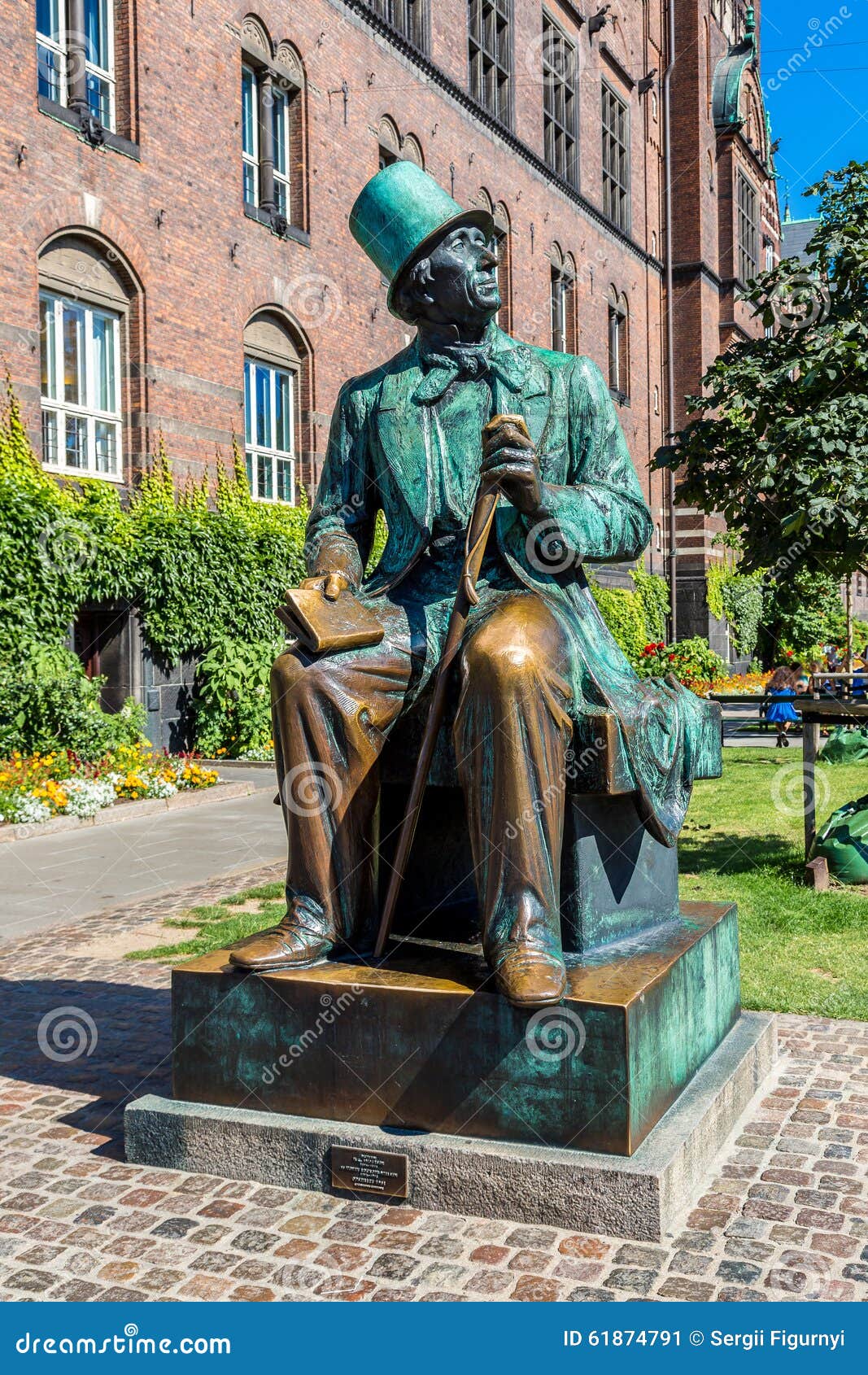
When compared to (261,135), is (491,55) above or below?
above

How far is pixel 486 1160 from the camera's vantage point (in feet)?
10.6

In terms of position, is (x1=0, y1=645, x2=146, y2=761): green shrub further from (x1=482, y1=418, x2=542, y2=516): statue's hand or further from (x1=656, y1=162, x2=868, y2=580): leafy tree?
(x1=482, y1=418, x2=542, y2=516): statue's hand

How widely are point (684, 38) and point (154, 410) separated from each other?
99.9 ft

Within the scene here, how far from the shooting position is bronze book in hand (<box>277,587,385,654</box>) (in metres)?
3.64

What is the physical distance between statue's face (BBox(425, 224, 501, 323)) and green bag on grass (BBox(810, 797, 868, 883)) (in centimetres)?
534

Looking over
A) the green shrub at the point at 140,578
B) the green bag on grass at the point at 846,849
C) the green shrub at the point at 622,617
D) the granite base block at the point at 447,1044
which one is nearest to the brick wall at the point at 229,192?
the green shrub at the point at 140,578

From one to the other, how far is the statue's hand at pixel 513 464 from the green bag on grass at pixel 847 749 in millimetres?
12667

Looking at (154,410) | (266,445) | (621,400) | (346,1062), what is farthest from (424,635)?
(621,400)

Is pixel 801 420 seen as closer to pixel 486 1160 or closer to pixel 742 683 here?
pixel 486 1160

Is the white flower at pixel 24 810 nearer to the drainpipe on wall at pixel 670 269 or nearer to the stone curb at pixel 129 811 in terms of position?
the stone curb at pixel 129 811

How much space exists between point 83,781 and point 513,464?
29.9 ft

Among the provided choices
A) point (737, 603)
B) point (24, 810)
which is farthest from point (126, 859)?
point (737, 603)

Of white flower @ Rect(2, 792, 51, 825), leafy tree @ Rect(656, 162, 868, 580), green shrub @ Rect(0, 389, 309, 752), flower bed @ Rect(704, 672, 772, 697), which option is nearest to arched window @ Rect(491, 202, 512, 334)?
flower bed @ Rect(704, 672, 772, 697)

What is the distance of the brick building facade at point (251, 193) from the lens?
13945 mm
